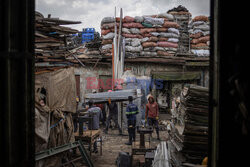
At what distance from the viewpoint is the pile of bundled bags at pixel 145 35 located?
13469 millimetres

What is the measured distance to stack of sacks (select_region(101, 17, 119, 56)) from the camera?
529 inches

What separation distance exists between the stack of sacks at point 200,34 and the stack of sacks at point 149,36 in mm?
1393

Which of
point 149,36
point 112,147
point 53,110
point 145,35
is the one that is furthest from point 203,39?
point 53,110

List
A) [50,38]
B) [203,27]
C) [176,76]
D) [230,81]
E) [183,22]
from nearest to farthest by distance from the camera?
1. [230,81]
2. [50,38]
3. [176,76]
4. [203,27]
5. [183,22]

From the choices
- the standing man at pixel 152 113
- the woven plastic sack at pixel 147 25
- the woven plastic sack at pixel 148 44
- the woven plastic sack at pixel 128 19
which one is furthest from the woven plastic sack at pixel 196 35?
the standing man at pixel 152 113

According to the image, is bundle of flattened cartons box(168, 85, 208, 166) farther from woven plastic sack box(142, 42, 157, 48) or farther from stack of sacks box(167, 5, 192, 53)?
stack of sacks box(167, 5, 192, 53)

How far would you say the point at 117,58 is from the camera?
1262 centimetres

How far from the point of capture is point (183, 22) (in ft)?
51.4

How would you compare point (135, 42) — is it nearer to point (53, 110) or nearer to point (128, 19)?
point (128, 19)
